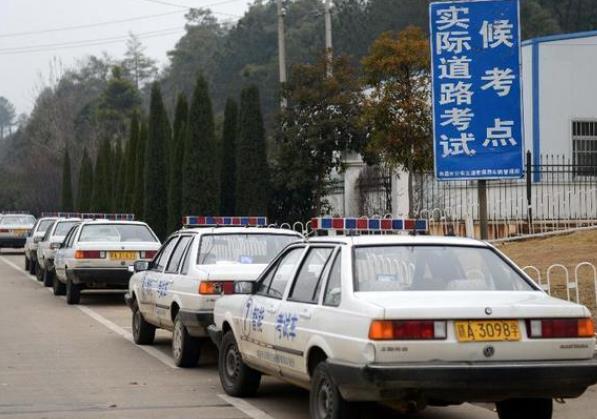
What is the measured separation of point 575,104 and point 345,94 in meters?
6.38

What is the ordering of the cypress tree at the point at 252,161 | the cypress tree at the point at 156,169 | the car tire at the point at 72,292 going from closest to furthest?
the car tire at the point at 72,292
the cypress tree at the point at 252,161
the cypress tree at the point at 156,169

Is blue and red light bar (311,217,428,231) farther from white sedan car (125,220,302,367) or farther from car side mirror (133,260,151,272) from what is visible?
car side mirror (133,260,151,272)

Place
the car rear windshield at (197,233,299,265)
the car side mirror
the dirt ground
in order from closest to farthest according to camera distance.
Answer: the car rear windshield at (197,233,299,265)
the car side mirror
the dirt ground

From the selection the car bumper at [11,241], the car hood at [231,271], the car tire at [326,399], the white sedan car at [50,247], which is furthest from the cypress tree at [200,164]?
the car tire at [326,399]

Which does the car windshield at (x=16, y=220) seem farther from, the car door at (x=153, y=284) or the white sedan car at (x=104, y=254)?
the car door at (x=153, y=284)

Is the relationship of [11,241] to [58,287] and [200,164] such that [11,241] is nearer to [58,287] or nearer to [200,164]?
[200,164]

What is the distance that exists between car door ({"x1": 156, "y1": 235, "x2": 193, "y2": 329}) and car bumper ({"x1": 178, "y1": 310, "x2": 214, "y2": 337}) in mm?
753

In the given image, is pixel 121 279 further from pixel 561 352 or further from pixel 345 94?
pixel 561 352

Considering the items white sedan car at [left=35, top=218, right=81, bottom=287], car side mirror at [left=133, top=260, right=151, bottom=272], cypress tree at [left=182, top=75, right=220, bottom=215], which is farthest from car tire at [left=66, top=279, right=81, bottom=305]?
cypress tree at [left=182, top=75, right=220, bottom=215]

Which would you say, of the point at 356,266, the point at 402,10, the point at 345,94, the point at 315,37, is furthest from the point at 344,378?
the point at 315,37

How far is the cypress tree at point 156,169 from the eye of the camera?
42062 millimetres

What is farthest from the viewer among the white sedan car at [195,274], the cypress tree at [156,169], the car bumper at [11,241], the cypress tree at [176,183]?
the car bumper at [11,241]

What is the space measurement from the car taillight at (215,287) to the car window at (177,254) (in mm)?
1220

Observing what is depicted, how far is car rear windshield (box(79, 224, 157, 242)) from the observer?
2203 centimetres
